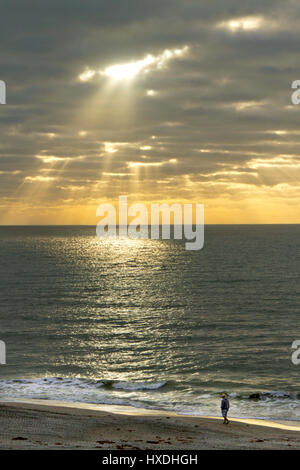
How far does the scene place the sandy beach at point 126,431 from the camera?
24531 millimetres

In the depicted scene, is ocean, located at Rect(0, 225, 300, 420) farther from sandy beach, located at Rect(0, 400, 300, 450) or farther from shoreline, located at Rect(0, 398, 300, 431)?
sandy beach, located at Rect(0, 400, 300, 450)

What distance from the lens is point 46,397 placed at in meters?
37.7

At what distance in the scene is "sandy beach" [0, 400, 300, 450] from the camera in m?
24.5

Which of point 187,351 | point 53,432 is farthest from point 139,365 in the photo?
point 53,432

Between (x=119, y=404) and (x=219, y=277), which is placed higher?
(x=219, y=277)

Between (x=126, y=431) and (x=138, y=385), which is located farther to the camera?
(x=138, y=385)

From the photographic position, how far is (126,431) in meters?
27.8

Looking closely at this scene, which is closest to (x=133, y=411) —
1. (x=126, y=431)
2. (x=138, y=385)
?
(x=138, y=385)

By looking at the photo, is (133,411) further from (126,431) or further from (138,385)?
(126,431)

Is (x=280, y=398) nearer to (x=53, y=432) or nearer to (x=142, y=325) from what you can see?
(x=53, y=432)

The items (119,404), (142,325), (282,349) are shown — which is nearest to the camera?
(119,404)

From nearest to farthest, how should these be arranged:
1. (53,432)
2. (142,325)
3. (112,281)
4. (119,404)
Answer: (53,432), (119,404), (142,325), (112,281)

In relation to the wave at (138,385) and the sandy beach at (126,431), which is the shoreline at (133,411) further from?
the wave at (138,385)
